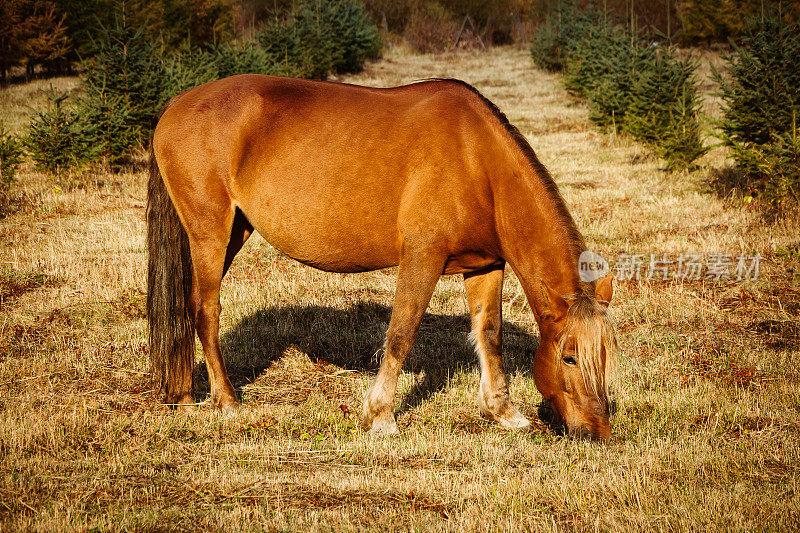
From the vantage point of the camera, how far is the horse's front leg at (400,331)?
14.7ft

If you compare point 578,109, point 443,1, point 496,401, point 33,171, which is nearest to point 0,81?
point 33,171

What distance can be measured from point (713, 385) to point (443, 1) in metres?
51.8

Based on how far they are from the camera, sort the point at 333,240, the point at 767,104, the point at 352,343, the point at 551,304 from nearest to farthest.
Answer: the point at 551,304 < the point at 333,240 < the point at 352,343 < the point at 767,104

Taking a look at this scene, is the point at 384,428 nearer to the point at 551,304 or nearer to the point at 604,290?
the point at 551,304

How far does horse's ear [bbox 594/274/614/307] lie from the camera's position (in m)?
3.99

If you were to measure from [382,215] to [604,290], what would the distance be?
1.54 meters

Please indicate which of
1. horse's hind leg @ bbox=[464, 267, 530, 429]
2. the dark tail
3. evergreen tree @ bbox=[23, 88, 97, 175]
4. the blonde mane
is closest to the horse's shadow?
the dark tail

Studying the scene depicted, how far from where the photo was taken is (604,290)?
13.1 ft

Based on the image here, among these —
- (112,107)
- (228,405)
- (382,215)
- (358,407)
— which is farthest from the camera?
(112,107)

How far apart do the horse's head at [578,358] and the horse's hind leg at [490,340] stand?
0.66 meters

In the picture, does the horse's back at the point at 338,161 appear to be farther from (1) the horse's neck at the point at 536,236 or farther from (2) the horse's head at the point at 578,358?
(2) the horse's head at the point at 578,358

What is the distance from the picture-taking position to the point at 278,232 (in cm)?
475

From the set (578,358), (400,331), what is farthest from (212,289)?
(578,358)

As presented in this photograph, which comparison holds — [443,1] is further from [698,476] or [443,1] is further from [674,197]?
[698,476]
